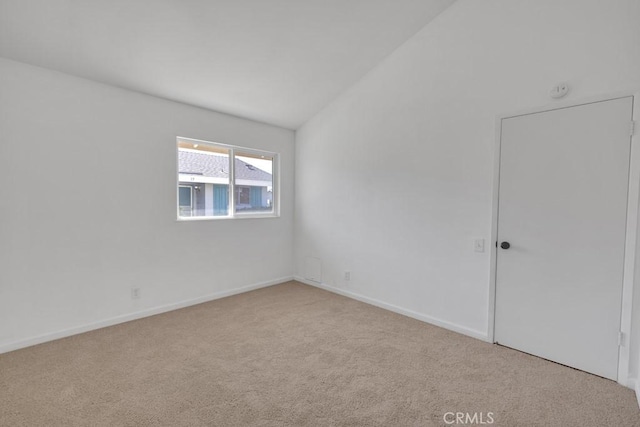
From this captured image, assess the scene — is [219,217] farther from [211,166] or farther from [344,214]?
[344,214]

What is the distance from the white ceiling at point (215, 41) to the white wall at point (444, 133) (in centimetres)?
46

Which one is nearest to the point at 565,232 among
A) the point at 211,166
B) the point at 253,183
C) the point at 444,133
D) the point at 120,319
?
the point at 444,133

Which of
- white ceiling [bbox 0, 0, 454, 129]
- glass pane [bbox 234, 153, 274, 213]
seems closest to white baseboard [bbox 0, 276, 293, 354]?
glass pane [bbox 234, 153, 274, 213]

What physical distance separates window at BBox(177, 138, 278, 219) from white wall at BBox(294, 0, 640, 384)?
914mm

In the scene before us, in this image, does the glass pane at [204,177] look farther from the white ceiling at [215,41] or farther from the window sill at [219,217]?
the white ceiling at [215,41]

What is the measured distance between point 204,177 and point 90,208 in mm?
1297

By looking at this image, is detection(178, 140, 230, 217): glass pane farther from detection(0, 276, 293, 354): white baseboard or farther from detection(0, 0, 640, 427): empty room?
detection(0, 276, 293, 354): white baseboard

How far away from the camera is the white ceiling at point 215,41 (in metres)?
2.32

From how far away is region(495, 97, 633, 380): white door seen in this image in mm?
2229

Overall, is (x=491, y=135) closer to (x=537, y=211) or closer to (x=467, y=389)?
(x=537, y=211)

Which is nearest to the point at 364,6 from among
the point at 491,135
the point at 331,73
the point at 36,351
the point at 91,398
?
the point at 331,73

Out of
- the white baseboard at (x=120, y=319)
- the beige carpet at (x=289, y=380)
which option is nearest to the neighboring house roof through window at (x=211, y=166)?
the white baseboard at (x=120, y=319)

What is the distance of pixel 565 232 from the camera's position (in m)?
2.43

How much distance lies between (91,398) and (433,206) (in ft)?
10.8
